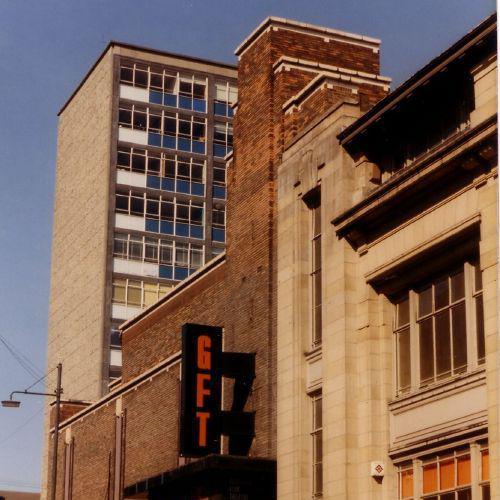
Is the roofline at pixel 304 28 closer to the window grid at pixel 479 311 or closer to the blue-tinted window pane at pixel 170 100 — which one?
the window grid at pixel 479 311

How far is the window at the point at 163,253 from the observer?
9000 centimetres

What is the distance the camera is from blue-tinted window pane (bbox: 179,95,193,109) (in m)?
93.6

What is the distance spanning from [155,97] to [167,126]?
2288mm

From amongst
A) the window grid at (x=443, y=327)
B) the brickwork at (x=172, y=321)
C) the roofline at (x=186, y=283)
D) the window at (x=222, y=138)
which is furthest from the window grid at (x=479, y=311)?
the window at (x=222, y=138)

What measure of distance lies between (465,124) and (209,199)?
6738 cm

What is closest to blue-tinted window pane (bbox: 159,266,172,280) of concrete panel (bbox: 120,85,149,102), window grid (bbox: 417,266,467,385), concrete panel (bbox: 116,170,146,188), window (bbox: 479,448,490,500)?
concrete panel (bbox: 116,170,146,188)

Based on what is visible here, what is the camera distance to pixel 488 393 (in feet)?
77.8

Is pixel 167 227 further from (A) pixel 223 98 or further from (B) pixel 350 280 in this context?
(B) pixel 350 280

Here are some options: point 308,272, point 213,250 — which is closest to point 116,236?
point 213,250

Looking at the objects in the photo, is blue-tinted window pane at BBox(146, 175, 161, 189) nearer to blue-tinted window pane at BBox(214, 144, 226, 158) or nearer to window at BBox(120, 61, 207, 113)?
blue-tinted window pane at BBox(214, 144, 226, 158)

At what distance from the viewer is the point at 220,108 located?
95.2 metres

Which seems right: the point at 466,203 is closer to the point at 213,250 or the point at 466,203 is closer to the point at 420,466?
the point at 420,466

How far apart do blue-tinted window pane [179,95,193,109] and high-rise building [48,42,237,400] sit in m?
0.07

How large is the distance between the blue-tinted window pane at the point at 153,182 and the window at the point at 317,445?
61.6m
